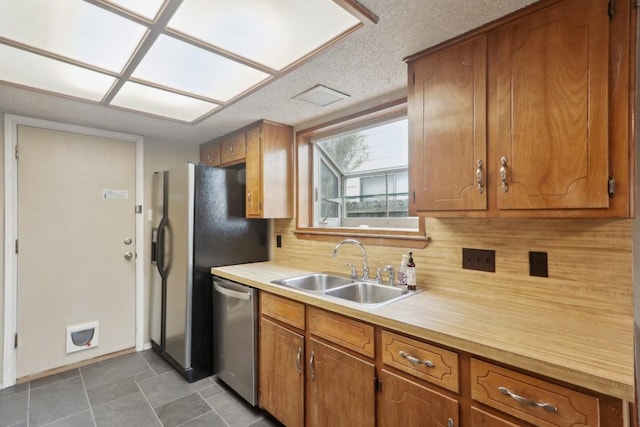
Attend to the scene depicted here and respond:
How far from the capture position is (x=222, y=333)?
7.95 feet

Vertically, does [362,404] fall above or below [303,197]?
below

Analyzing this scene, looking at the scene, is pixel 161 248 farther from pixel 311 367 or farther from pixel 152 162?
pixel 311 367

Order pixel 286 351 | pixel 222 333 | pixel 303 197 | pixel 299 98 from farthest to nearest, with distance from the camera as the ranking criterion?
pixel 303 197 → pixel 222 333 → pixel 299 98 → pixel 286 351

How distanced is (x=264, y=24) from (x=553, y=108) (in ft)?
3.96

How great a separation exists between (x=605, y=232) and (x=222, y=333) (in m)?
2.44

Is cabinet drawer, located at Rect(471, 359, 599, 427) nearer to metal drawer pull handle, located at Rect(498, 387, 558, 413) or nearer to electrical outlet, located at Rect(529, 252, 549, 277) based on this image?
metal drawer pull handle, located at Rect(498, 387, 558, 413)

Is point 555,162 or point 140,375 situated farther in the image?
point 140,375

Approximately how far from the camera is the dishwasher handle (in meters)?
2.14

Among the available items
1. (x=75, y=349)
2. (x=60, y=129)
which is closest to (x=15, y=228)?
(x=60, y=129)

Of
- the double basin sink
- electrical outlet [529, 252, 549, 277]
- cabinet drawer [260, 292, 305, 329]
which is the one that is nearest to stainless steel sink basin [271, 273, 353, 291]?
the double basin sink

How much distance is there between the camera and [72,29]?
52.7 inches

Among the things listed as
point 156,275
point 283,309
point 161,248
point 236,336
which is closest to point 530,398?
point 283,309

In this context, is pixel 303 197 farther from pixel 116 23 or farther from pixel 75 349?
pixel 75 349

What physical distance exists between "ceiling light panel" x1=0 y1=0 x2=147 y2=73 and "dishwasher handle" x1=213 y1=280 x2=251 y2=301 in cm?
156
